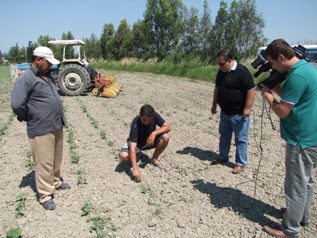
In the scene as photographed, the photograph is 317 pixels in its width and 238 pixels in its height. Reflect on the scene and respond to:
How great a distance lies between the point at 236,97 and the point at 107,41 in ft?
129

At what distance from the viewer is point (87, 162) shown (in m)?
5.27

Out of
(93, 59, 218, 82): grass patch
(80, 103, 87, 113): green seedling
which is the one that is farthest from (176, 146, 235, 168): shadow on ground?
(93, 59, 218, 82): grass patch

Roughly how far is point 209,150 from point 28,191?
3.15 meters

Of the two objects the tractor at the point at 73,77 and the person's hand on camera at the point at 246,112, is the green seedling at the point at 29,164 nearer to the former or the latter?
the person's hand on camera at the point at 246,112

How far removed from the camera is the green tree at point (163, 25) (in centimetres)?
3603

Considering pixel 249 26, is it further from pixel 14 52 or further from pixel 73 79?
pixel 14 52

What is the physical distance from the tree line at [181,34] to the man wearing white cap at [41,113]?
23565 mm

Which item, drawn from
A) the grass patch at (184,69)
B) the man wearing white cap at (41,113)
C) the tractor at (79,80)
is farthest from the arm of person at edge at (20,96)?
the grass patch at (184,69)

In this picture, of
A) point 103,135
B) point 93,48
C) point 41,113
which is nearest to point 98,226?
point 41,113

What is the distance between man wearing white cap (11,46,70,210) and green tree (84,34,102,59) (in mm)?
42116

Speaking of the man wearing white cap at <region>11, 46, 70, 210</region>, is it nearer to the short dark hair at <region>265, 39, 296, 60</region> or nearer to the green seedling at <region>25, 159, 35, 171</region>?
the green seedling at <region>25, 159, 35, 171</region>

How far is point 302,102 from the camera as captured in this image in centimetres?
285

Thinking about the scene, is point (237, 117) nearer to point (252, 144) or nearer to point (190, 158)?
point (190, 158)

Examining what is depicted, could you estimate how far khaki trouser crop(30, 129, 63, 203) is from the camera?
3648 mm
